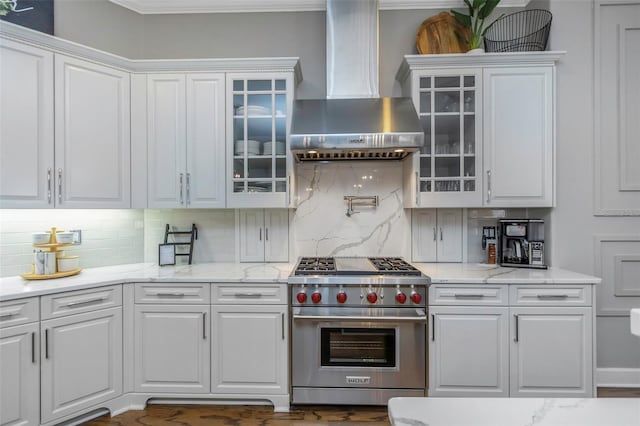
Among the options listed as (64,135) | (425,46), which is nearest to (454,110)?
(425,46)

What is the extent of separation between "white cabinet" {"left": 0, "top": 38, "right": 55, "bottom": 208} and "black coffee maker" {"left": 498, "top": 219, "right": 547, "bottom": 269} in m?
3.45

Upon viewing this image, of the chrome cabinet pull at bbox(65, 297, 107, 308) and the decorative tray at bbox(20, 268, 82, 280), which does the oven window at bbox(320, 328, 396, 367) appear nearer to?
the chrome cabinet pull at bbox(65, 297, 107, 308)

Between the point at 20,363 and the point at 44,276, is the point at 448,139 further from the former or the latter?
the point at 20,363

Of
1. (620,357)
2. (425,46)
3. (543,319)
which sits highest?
(425,46)

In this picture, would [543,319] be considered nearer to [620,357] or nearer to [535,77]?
[620,357]

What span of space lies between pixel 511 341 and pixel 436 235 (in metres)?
1.02

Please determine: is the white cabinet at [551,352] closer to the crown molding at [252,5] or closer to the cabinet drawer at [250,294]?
the cabinet drawer at [250,294]

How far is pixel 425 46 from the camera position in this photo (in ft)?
9.48

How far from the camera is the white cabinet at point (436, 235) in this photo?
2.98 m

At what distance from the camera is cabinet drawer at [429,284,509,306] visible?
230 cm

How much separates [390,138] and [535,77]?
4.26ft

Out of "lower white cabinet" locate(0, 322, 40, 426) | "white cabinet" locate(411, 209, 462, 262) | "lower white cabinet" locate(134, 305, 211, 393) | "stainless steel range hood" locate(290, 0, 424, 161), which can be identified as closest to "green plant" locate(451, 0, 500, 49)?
"stainless steel range hood" locate(290, 0, 424, 161)

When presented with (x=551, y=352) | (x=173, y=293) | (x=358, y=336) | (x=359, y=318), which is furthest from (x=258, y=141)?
(x=551, y=352)

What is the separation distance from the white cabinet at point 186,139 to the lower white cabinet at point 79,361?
3.20 feet
